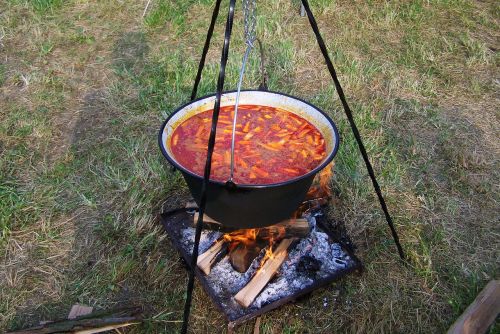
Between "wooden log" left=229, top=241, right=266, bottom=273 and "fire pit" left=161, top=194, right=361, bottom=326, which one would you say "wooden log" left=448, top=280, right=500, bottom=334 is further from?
"wooden log" left=229, top=241, right=266, bottom=273

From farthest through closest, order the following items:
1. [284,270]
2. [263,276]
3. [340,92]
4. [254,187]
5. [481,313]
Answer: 1. [284,270]
2. [263,276]
3. [481,313]
4. [340,92]
5. [254,187]

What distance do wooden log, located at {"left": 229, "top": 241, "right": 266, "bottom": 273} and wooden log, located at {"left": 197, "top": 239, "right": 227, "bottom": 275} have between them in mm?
90

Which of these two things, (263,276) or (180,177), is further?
(180,177)

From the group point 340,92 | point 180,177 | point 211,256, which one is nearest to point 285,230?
point 211,256

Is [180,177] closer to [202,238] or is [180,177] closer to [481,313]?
[202,238]

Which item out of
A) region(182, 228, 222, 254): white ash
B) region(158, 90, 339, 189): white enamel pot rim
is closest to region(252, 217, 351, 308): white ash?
region(182, 228, 222, 254): white ash

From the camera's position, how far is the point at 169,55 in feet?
16.8

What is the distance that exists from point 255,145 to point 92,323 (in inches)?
56.3

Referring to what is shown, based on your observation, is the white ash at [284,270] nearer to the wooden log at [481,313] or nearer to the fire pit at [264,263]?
the fire pit at [264,263]

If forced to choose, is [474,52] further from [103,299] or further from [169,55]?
[103,299]

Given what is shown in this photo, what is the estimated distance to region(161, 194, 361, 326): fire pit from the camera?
104 inches

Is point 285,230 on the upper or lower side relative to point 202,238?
upper

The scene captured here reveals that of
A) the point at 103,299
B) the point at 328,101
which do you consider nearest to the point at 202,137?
the point at 103,299

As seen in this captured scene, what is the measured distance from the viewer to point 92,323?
2.53m
